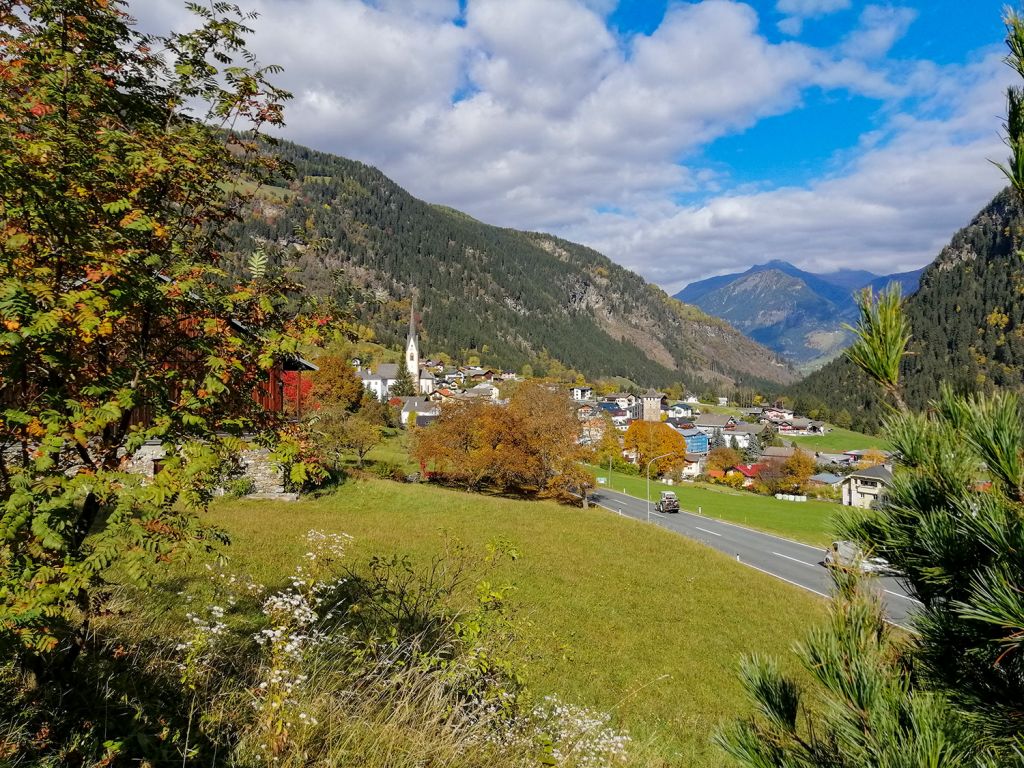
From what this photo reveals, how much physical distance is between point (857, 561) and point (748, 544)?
43.3 meters

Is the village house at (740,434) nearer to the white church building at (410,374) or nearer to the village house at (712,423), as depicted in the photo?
the village house at (712,423)

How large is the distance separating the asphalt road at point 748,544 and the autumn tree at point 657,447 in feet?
92.8

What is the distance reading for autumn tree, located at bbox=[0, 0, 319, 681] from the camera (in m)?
3.52

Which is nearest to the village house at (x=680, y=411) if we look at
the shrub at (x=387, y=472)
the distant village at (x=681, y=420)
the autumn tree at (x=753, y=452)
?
the distant village at (x=681, y=420)

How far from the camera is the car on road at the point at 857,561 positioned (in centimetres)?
230

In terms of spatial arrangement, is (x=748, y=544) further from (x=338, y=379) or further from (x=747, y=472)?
(x=747, y=472)

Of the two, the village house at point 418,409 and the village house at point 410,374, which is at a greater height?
the village house at point 410,374

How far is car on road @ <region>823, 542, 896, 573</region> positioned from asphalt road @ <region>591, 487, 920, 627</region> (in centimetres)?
2241

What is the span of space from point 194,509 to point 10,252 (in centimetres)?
222

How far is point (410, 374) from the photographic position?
449 feet

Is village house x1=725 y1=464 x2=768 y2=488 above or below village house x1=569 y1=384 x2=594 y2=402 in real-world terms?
below

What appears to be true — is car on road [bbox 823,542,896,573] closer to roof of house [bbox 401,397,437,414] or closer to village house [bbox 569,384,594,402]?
roof of house [bbox 401,397,437,414]

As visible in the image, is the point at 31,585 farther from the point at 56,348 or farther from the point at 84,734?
the point at 56,348

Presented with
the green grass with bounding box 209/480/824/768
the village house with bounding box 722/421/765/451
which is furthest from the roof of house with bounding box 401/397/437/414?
the village house with bounding box 722/421/765/451
